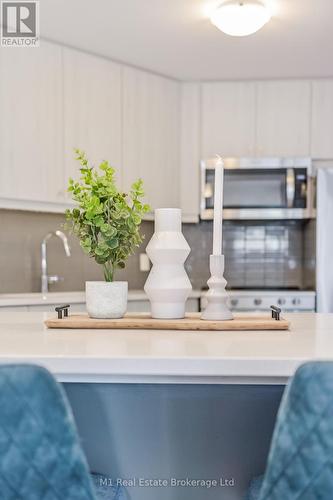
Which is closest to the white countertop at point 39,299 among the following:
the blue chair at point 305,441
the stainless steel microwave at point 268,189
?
the stainless steel microwave at point 268,189

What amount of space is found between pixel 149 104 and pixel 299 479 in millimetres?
3185

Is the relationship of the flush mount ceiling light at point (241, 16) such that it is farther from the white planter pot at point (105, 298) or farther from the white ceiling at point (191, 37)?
the white planter pot at point (105, 298)

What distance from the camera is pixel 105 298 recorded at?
4.64 feet

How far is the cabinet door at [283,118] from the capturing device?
3717 millimetres

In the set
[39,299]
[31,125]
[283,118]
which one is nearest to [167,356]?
[39,299]

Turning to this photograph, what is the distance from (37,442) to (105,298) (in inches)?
27.0

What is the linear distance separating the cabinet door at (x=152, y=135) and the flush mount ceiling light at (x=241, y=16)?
1.01 m

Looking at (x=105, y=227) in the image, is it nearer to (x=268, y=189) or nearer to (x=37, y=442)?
(x=37, y=442)

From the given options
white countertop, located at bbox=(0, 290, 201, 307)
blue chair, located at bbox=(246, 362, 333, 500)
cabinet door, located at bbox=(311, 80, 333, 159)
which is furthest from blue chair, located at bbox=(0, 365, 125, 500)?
cabinet door, located at bbox=(311, 80, 333, 159)

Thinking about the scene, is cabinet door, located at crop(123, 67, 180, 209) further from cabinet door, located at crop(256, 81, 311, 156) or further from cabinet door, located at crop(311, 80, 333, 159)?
cabinet door, located at crop(311, 80, 333, 159)

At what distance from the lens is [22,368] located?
0.71m

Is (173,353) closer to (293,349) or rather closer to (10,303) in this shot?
(293,349)

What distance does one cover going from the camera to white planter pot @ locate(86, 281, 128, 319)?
4.63ft

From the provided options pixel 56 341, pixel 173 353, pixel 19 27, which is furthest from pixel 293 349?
pixel 19 27
